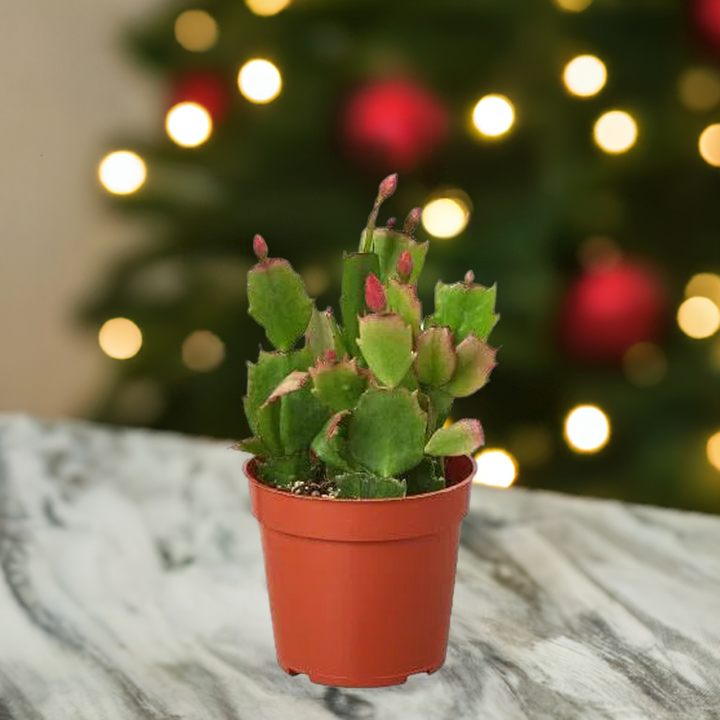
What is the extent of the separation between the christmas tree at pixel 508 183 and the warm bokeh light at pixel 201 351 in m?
0.03

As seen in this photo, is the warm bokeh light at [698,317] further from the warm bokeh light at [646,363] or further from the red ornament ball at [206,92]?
the red ornament ball at [206,92]

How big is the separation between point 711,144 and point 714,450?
0.34 meters

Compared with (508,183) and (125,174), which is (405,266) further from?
(125,174)

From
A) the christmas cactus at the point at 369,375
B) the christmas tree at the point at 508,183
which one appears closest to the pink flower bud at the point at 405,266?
the christmas cactus at the point at 369,375

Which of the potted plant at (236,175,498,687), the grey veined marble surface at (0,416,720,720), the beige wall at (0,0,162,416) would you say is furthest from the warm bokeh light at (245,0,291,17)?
the potted plant at (236,175,498,687)

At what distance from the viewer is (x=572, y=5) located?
1.04 meters

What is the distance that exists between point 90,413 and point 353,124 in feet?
2.04

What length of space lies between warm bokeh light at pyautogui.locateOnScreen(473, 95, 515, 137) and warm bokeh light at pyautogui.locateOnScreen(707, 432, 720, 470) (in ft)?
1.33

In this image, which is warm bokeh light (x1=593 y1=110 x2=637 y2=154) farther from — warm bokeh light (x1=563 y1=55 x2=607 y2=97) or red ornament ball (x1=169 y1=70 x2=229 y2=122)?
red ornament ball (x1=169 y1=70 x2=229 y2=122)

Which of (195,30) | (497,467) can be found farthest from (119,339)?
(497,467)

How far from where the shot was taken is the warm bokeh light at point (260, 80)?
3.65ft

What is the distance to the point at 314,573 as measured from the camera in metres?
0.62

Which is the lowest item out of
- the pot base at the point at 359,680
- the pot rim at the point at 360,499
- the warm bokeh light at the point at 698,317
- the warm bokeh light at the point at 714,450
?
the pot base at the point at 359,680

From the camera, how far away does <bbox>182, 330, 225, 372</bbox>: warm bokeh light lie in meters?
1.25
